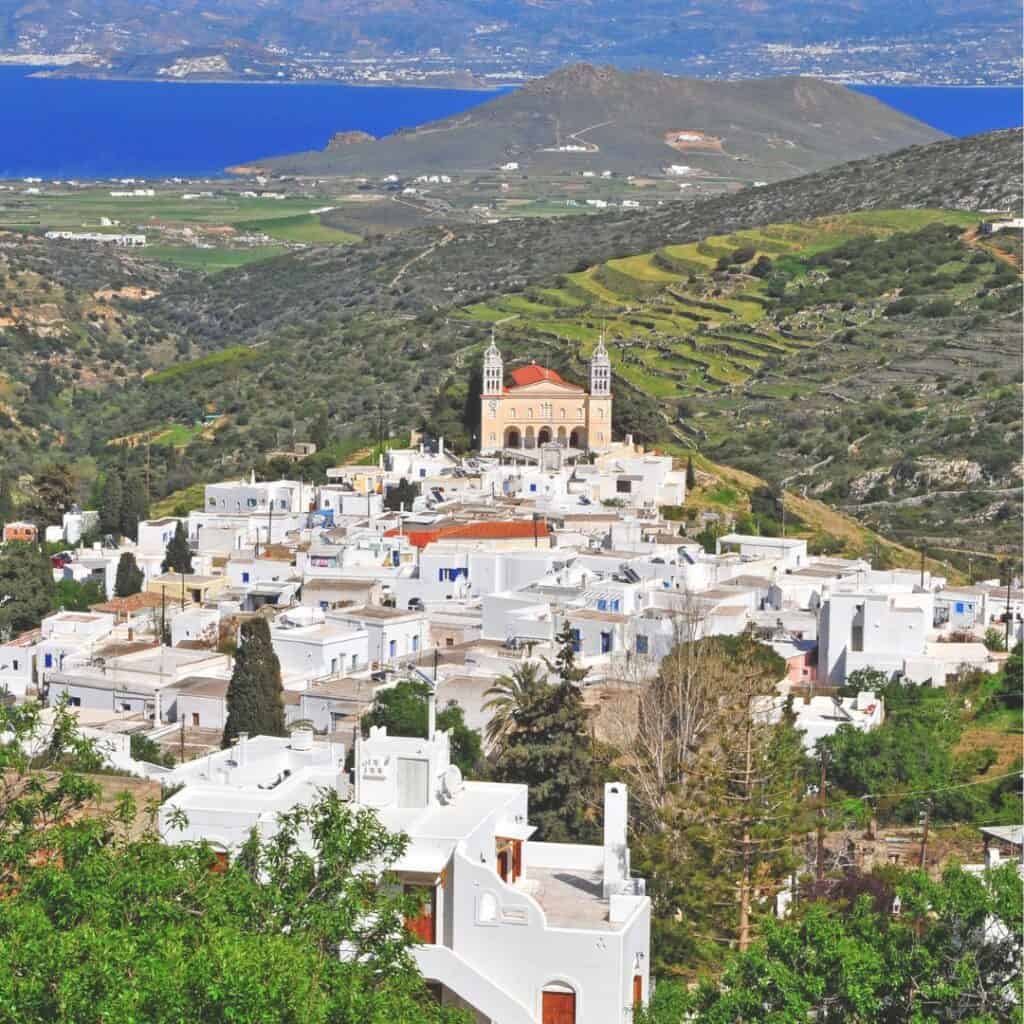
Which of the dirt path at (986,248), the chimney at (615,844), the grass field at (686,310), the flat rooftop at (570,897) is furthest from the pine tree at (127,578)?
the dirt path at (986,248)

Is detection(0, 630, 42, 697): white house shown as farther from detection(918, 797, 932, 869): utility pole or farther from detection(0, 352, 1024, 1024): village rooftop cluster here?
detection(918, 797, 932, 869): utility pole

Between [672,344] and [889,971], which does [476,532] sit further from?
[672,344]

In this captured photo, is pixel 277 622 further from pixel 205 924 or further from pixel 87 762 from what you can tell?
pixel 205 924

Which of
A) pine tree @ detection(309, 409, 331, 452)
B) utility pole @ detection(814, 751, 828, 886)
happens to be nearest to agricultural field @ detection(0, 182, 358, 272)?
pine tree @ detection(309, 409, 331, 452)

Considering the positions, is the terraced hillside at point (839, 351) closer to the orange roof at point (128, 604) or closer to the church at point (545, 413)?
the church at point (545, 413)

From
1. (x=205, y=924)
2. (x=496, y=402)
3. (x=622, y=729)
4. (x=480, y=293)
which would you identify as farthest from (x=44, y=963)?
(x=480, y=293)
